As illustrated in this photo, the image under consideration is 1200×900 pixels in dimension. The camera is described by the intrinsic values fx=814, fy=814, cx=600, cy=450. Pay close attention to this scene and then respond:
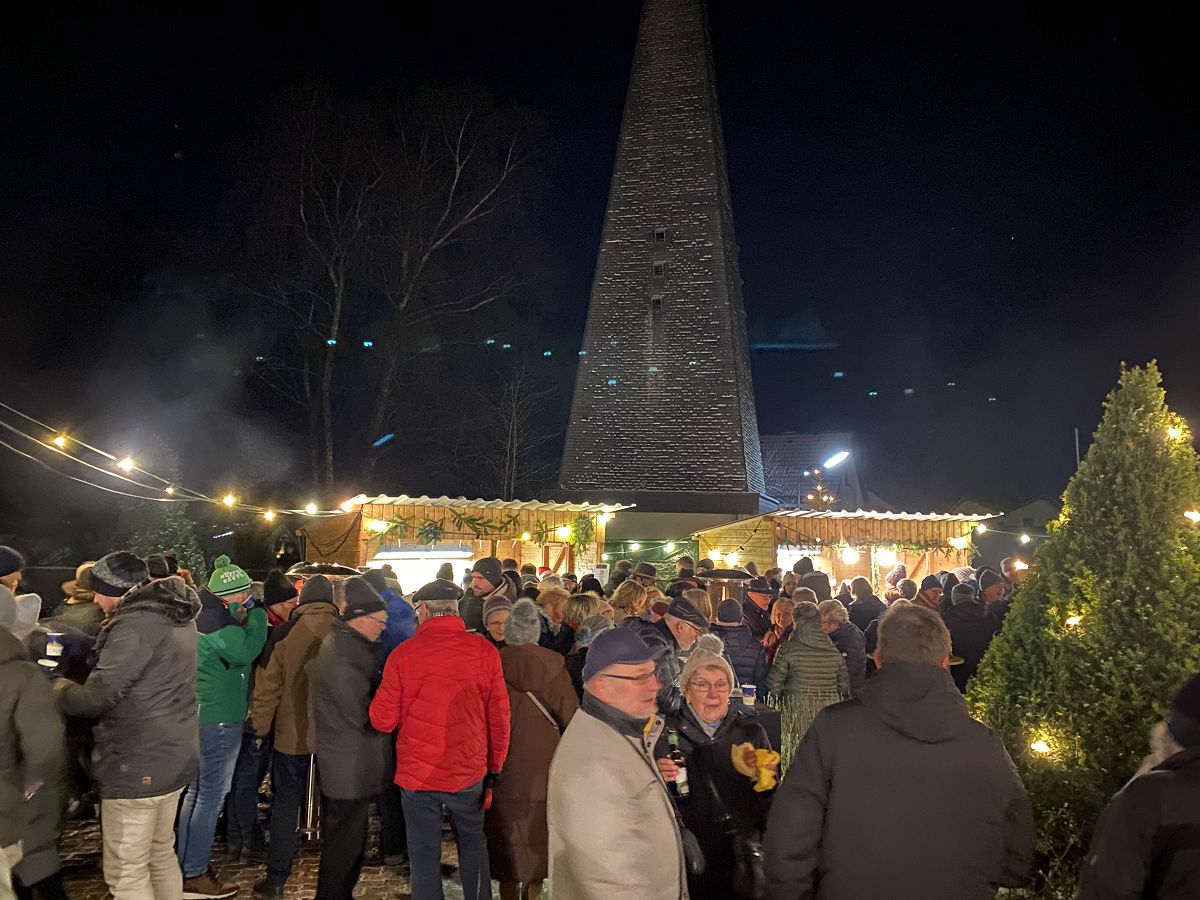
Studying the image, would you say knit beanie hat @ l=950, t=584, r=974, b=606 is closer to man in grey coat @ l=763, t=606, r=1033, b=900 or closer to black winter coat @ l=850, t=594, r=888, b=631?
black winter coat @ l=850, t=594, r=888, b=631

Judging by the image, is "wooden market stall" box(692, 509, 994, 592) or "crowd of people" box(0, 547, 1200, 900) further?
"wooden market stall" box(692, 509, 994, 592)

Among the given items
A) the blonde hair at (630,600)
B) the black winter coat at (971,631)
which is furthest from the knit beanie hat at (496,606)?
the black winter coat at (971,631)

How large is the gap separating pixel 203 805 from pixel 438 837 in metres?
1.81

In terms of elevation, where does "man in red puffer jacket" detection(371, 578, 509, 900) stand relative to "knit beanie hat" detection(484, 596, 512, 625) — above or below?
below

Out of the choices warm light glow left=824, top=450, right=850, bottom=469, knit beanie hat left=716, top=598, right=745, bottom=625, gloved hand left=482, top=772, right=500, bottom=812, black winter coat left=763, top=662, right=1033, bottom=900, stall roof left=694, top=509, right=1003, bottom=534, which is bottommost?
gloved hand left=482, top=772, right=500, bottom=812

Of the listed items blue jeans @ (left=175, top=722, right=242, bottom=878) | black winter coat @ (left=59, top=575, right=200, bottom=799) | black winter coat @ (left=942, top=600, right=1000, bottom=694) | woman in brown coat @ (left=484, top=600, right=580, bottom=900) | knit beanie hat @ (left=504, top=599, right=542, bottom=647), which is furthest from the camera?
black winter coat @ (left=942, top=600, right=1000, bottom=694)

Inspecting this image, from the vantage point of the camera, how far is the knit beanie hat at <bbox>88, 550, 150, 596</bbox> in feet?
14.6

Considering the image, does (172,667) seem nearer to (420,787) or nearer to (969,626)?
(420,787)

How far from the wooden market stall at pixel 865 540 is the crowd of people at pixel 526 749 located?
8740 mm

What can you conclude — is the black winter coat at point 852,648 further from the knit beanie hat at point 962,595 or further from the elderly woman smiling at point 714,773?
the elderly woman smiling at point 714,773

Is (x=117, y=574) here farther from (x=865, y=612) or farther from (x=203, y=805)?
(x=865, y=612)

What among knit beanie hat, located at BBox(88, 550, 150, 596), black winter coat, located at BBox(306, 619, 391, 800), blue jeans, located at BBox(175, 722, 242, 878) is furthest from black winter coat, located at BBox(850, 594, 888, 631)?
knit beanie hat, located at BBox(88, 550, 150, 596)

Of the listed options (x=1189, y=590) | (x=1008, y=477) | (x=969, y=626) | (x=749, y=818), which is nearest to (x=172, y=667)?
(x=749, y=818)

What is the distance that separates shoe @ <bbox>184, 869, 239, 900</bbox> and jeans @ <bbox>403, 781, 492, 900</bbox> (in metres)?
1.59
